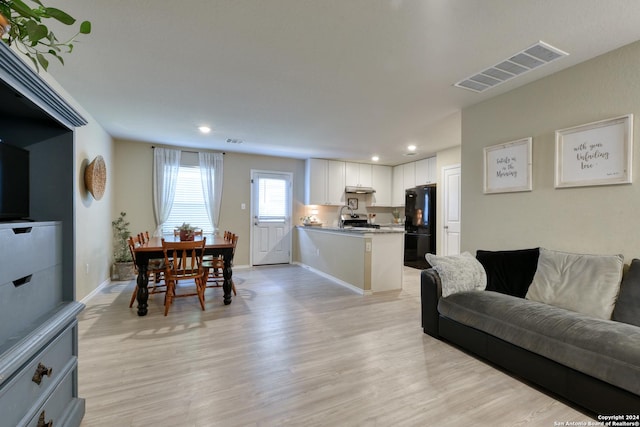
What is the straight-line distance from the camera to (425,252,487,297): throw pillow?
2.63 m

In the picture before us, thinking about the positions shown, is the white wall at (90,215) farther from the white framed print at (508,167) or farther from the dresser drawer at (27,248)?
the white framed print at (508,167)

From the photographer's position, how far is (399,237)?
448 centimetres

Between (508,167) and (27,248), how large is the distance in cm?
366

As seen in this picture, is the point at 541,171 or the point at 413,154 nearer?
the point at 541,171

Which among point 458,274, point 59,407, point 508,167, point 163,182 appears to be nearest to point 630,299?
point 458,274

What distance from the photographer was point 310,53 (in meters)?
2.29

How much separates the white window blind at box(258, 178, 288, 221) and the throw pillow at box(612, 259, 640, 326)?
17.8ft

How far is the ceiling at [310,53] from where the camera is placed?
1804mm

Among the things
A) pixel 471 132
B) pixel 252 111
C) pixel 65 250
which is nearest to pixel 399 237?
pixel 471 132

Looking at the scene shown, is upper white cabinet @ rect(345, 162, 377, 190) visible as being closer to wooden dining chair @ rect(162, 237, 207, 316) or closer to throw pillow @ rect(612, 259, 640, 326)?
wooden dining chair @ rect(162, 237, 207, 316)

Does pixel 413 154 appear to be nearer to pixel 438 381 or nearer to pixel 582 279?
pixel 582 279

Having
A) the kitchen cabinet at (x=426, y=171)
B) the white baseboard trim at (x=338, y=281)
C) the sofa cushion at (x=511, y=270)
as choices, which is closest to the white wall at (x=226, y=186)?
the white baseboard trim at (x=338, y=281)

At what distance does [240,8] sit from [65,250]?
67.9 inches

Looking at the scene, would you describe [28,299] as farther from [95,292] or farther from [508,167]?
[508,167]
